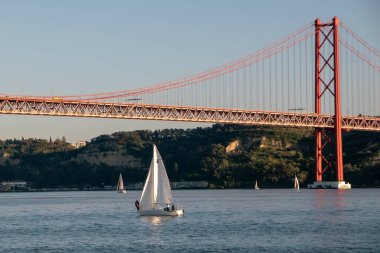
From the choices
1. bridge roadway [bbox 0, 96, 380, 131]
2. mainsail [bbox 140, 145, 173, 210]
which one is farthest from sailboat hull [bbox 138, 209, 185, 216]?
bridge roadway [bbox 0, 96, 380, 131]

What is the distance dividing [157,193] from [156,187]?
71cm

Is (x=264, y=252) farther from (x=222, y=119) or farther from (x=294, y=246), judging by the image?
(x=222, y=119)

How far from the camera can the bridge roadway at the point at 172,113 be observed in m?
99.6

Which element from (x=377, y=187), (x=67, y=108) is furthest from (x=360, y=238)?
(x=377, y=187)

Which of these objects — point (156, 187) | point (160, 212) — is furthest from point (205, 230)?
point (156, 187)

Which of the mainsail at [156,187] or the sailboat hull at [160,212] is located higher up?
the mainsail at [156,187]

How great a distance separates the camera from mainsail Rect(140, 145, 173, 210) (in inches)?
2707

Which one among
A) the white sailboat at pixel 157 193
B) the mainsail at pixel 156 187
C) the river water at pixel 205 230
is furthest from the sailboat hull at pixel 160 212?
the river water at pixel 205 230

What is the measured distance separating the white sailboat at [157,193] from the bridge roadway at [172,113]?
104ft

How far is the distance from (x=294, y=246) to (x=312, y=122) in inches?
2744

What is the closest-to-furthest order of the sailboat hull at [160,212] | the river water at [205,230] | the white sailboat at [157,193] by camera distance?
the river water at [205,230] → the sailboat hull at [160,212] → the white sailboat at [157,193]

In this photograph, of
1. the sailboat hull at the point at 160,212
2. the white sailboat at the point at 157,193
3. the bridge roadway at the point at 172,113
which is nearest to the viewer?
the sailboat hull at the point at 160,212

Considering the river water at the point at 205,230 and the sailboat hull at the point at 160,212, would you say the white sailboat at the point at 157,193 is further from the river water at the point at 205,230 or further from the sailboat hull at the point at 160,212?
the river water at the point at 205,230

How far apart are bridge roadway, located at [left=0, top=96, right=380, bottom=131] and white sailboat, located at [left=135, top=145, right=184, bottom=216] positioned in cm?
3177
